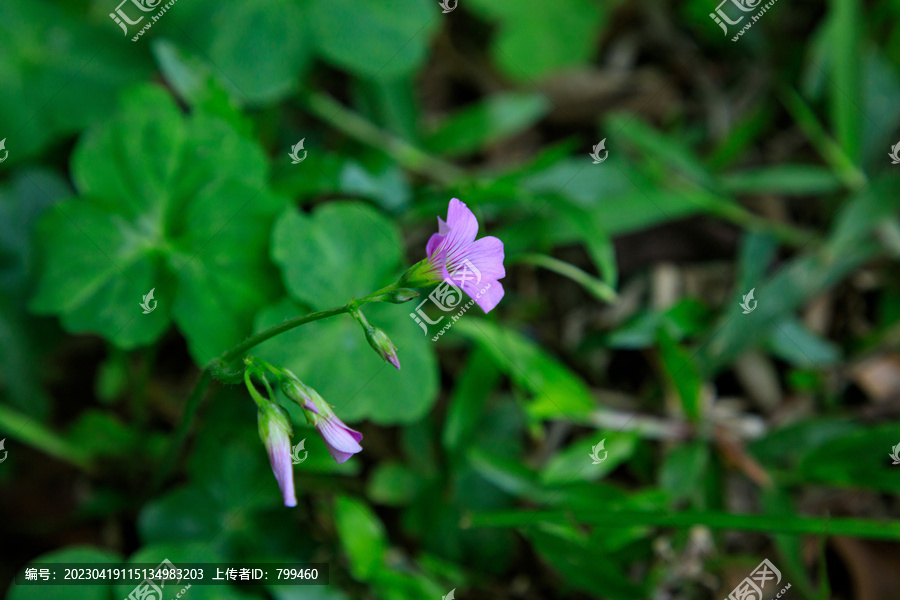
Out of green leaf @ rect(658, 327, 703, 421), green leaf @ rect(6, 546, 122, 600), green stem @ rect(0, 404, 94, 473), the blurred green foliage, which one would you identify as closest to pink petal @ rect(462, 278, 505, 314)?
the blurred green foliage

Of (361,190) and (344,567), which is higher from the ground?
(361,190)

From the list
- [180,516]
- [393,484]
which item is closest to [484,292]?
[393,484]

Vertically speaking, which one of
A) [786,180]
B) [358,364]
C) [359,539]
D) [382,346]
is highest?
[382,346]

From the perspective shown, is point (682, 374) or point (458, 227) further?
point (682, 374)

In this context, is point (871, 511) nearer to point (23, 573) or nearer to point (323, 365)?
point (323, 365)

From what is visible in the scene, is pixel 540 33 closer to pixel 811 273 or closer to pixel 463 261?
pixel 811 273

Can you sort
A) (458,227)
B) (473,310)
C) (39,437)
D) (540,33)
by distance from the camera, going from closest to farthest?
1. (458,227)
2. (39,437)
3. (473,310)
4. (540,33)

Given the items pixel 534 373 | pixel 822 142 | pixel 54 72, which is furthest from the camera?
pixel 822 142

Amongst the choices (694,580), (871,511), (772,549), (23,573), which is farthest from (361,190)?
(871,511)
